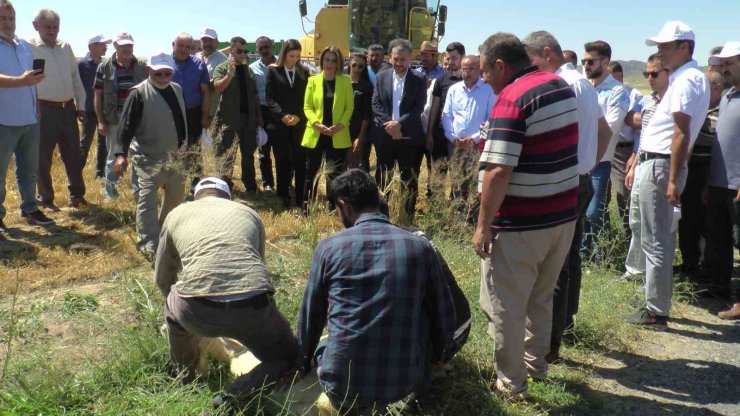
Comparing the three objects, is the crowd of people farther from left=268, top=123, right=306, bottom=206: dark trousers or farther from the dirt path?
the dirt path

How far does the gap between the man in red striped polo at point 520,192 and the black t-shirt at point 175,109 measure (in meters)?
3.25

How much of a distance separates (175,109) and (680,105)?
3.92 metres

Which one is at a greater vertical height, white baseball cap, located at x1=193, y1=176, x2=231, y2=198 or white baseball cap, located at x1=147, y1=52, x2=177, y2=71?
white baseball cap, located at x1=147, y1=52, x2=177, y2=71

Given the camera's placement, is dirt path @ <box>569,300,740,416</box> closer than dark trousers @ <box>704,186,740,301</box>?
Yes

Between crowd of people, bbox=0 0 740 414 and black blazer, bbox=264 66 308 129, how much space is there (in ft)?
0.07

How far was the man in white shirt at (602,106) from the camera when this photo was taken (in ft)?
18.8

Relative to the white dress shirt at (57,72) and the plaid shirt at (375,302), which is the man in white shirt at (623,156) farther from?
the white dress shirt at (57,72)

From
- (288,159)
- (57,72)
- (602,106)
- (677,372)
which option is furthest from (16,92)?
(677,372)

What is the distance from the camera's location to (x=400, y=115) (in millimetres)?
6906

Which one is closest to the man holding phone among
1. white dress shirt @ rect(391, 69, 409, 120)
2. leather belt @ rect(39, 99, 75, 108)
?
leather belt @ rect(39, 99, 75, 108)

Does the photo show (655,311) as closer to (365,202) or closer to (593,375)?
(593,375)

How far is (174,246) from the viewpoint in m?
3.46

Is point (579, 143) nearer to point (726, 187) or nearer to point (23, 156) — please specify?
point (726, 187)

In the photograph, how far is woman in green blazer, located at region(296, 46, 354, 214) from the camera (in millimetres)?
Result: 6891
